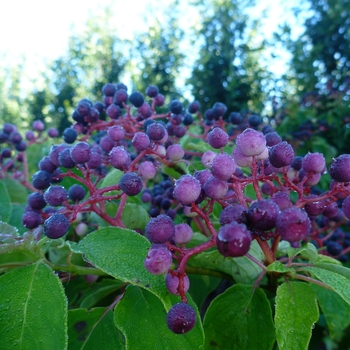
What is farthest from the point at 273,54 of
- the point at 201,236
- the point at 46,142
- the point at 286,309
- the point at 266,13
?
the point at 286,309

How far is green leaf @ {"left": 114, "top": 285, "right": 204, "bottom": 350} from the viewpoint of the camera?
53 centimetres

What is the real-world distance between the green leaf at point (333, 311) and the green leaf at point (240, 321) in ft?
0.41

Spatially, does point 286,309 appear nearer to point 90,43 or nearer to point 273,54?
point 273,54

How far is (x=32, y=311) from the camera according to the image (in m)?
0.53

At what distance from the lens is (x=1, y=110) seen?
12.7 meters

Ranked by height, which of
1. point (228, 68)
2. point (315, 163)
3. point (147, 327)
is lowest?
point (147, 327)

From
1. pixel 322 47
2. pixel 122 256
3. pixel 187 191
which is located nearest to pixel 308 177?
pixel 187 191

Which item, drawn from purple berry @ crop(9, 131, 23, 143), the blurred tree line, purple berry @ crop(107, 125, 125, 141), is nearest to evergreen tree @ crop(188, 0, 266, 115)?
the blurred tree line

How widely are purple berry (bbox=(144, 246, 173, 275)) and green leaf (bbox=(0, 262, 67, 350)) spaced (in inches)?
6.2

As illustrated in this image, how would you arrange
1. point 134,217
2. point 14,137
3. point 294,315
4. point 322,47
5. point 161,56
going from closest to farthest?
point 294,315, point 134,217, point 14,137, point 322,47, point 161,56

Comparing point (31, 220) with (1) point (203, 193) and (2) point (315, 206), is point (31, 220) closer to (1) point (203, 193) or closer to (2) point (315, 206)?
(1) point (203, 193)

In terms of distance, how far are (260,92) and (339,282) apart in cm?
344

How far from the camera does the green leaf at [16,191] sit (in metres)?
1.26

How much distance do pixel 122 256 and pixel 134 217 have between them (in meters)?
0.34
